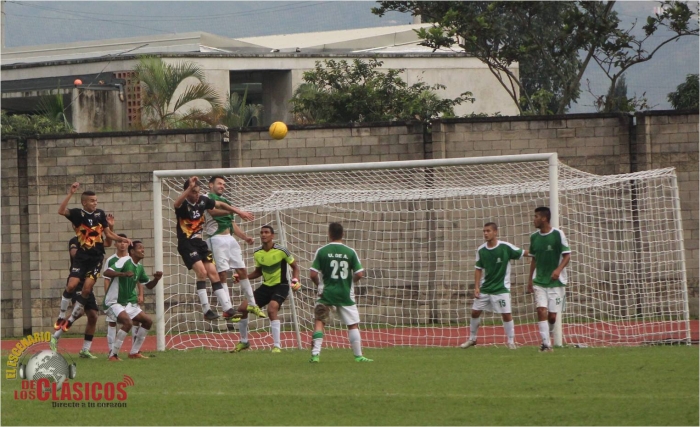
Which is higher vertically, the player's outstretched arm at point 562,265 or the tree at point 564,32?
the tree at point 564,32

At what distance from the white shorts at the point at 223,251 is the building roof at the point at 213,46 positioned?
2888 cm

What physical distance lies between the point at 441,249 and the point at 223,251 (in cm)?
657

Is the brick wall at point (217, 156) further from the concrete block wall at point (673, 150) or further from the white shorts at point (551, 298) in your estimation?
the white shorts at point (551, 298)

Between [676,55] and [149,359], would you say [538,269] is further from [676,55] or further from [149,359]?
[676,55]

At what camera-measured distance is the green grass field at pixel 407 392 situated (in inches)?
327

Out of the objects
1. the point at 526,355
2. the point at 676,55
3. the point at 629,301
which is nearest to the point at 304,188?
the point at 629,301

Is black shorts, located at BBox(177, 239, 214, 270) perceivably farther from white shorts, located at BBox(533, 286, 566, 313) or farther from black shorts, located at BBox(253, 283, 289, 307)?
white shorts, located at BBox(533, 286, 566, 313)

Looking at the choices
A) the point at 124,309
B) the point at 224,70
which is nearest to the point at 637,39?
the point at 224,70

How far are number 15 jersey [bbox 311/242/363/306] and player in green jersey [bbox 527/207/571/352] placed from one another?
292 centimetres

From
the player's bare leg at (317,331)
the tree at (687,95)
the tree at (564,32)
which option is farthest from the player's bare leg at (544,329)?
the tree at (687,95)

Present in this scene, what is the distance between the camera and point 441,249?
19672 mm

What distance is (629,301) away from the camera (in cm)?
1856

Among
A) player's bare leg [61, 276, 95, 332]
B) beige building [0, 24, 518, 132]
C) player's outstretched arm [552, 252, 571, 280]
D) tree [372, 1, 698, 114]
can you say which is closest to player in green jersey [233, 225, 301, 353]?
player's bare leg [61, 276, 95, 332]

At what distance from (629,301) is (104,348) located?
30.4 ft
